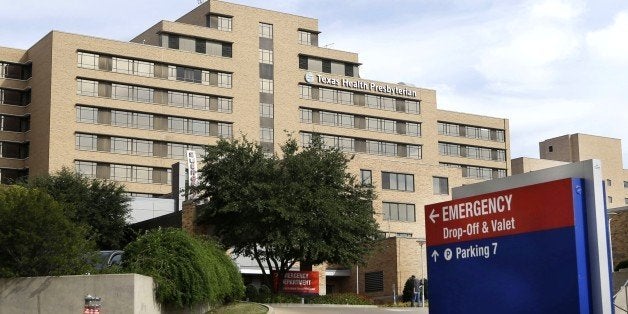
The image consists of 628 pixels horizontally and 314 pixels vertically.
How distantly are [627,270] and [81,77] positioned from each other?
78.9m

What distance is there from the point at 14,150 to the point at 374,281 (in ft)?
181

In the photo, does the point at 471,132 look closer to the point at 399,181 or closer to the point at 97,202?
the point at 399,181

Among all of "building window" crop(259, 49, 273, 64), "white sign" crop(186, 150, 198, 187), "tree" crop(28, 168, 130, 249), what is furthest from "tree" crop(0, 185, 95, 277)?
"building window" crop(259, 49, 273, 64)

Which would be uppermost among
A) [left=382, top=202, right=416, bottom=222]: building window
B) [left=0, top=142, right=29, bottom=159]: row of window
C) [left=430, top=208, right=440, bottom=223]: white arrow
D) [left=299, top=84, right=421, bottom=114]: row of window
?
[left=299, top=84, right=421, bottom=114]: row of window

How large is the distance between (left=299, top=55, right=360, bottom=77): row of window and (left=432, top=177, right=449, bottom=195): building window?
122 feet

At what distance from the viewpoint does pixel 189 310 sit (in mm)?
28234

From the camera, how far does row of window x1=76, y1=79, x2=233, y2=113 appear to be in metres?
103

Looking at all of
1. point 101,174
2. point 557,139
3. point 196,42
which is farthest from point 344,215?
point 557,139

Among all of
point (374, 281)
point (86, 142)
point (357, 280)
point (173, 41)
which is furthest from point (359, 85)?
point (374, 281)

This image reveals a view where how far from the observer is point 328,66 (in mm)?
121625

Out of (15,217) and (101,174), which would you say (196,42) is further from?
(15,217)

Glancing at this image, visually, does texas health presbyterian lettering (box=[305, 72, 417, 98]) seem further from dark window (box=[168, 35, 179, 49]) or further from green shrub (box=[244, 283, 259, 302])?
Result: green shrub (box=[244, 283, 259, 302])

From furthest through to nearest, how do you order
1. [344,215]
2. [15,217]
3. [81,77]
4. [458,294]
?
[81,77]
[344,215]
[15,217]
[458,294]

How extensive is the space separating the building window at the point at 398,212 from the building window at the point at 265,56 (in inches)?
1424
